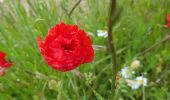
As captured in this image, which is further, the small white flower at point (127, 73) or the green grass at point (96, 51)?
the green grass at point (96, 51)

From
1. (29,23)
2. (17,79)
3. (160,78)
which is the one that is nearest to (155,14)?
(160,78)

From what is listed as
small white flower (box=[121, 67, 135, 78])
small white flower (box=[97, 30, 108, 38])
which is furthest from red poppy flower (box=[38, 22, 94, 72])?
small white flower (box=[97, 30, 108, 38])

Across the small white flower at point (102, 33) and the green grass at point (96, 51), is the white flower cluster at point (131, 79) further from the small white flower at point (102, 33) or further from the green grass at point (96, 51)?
the small white flower at point (102, 33)

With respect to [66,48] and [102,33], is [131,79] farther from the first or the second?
[66,48]

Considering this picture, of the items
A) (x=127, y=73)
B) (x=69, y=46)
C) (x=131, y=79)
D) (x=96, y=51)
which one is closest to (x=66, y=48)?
(x=69, y=46)

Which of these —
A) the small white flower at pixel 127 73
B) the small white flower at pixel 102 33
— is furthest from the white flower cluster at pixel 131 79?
the small white flower at pixel 102 33

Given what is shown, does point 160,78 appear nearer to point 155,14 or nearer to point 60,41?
point 155,14

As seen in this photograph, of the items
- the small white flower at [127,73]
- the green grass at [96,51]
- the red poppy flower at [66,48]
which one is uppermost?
the green grass at [96,51]

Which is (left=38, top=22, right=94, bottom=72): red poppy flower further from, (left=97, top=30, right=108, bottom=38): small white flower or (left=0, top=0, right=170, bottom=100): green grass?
(left=97, top=30, right=108, bottom=38): small white flower
